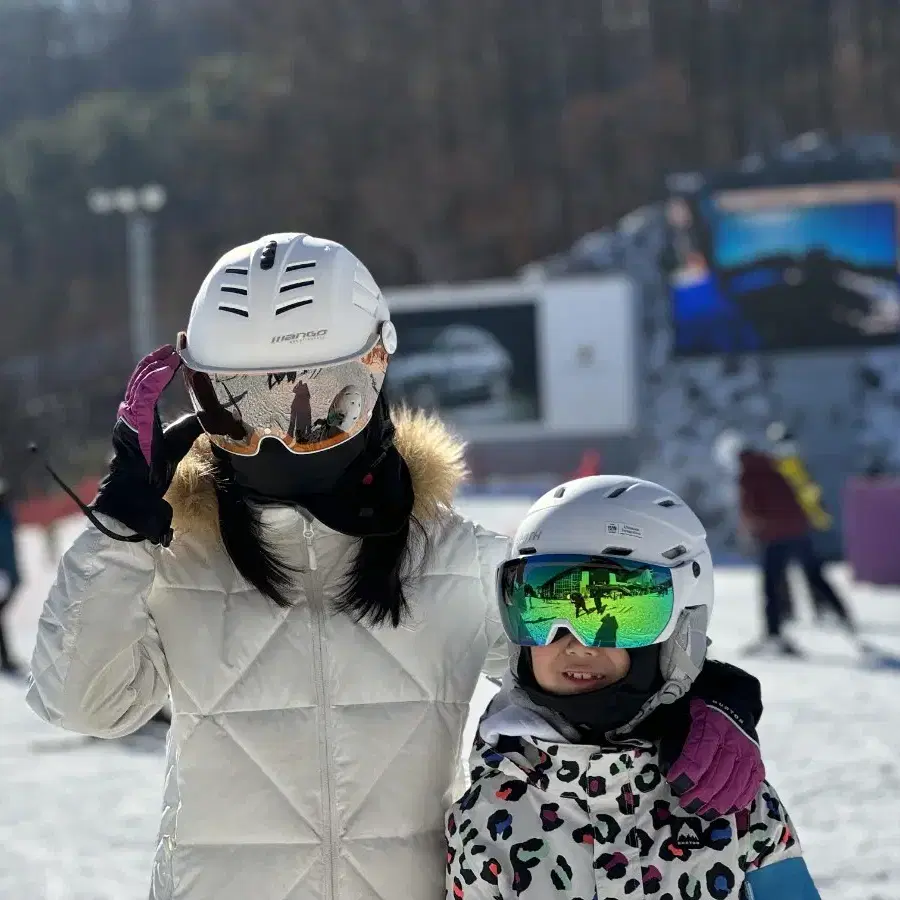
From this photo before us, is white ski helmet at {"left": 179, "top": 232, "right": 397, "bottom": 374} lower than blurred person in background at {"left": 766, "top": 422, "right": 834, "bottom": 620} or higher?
higher

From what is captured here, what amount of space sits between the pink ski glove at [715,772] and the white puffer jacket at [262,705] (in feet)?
1.03

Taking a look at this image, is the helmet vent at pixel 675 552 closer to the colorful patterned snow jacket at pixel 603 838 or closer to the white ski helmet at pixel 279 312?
the colorful patterned snow jacket at pixel 603 838

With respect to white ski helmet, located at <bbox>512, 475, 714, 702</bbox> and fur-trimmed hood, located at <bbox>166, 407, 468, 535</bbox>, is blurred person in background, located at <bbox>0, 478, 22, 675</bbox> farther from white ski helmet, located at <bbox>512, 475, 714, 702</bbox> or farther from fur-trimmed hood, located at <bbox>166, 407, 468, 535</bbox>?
white ski helmet, located at <bbox>512, 475, 714, 702</bbox>

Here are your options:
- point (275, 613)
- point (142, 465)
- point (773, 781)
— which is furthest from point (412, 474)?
point (773, 781)

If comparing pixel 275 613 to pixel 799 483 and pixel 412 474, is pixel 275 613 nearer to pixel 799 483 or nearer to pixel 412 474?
pixel 412 474

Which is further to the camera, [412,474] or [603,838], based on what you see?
[412,474]

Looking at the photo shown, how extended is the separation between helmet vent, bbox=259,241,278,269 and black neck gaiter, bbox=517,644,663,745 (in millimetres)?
634

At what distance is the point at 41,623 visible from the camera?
1638 millimetres

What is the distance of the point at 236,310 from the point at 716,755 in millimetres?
802

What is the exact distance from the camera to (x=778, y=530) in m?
8.51

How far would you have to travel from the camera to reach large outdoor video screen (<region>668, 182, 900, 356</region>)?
1723 cm

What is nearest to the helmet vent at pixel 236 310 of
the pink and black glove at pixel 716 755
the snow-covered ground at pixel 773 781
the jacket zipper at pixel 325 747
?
the jacket zipper at pixel 325 747

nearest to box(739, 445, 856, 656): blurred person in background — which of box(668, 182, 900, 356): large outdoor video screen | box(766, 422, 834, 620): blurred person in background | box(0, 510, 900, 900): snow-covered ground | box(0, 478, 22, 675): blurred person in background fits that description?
box(766, 422, 834, 620): blurred person in background

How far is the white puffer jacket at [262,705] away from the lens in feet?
5.33
